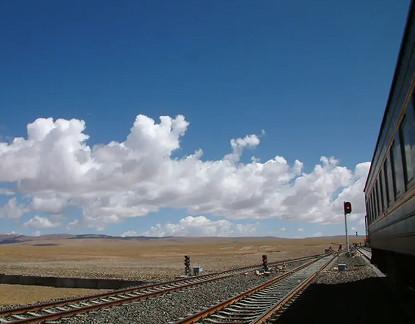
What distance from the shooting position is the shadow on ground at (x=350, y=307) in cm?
1036

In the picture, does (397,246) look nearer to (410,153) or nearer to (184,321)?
(410,153)

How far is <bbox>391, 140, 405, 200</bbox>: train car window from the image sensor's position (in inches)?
329

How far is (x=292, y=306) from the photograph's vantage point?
12406 mm

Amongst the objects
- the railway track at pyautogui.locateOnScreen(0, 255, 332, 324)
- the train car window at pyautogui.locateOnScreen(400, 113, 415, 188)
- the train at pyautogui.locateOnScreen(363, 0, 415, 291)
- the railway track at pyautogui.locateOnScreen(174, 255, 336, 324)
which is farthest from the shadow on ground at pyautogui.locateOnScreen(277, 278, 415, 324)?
the railway track at pyautogui.locateOnScreen(0, 255, 332, 324)

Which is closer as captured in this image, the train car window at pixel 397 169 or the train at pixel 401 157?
the train at pixel 401 157

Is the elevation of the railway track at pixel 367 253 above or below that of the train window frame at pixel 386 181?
below

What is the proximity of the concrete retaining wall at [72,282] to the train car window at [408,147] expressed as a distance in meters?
17.1

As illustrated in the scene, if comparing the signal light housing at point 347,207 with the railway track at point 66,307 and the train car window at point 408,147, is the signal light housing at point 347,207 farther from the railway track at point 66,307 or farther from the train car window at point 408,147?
the train car window at point 408,147

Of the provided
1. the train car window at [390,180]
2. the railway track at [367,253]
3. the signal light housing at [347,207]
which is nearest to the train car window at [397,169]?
the train car window at [390,180]

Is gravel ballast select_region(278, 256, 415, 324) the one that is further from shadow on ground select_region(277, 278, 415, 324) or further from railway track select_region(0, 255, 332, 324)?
railway track select_region(0, 255, 332, 324)

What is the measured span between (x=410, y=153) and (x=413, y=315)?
216 inches

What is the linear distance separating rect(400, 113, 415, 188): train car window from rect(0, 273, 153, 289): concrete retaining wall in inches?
675

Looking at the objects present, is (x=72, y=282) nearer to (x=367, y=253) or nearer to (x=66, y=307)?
(x=66, y=307)

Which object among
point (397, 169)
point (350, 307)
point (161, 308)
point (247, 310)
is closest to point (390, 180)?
point (397, 169)
